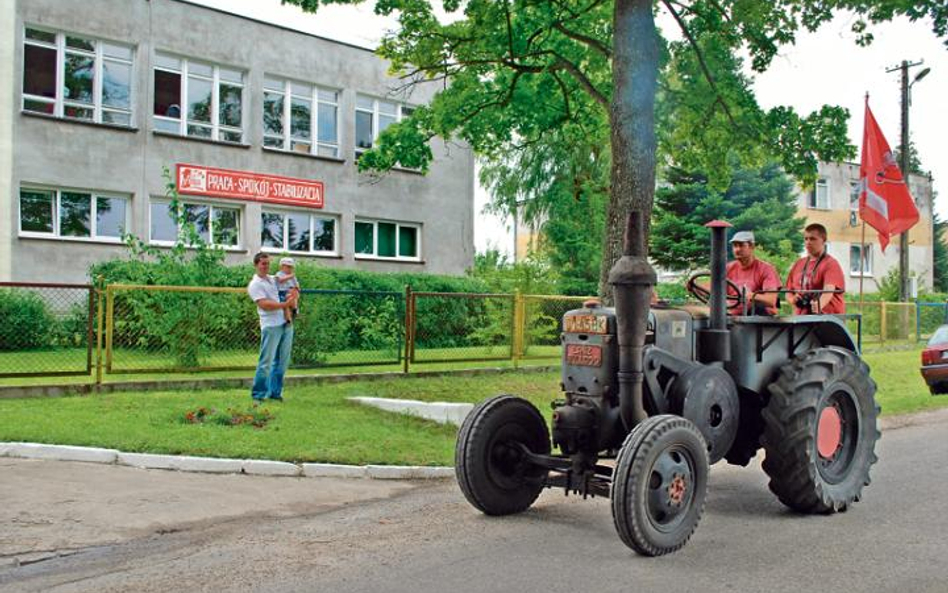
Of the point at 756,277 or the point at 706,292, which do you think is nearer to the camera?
the point at 706,292

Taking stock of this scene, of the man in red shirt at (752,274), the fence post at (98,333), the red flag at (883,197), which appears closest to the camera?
the man in red shirt at (752,274)

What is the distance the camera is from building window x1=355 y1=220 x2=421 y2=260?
2723 cm

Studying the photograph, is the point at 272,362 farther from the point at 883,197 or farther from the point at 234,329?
the point at 883,197

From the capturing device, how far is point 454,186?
29438 millimetres

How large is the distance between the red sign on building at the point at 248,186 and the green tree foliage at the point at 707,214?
42.4 feet

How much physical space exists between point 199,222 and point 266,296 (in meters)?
13.0

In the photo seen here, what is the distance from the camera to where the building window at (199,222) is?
887 inches

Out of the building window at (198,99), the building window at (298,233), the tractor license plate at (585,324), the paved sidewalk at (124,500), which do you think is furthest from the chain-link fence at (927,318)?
the tractor license plate at (585,324)

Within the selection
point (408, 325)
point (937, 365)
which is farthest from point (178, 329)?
point (937, 365)

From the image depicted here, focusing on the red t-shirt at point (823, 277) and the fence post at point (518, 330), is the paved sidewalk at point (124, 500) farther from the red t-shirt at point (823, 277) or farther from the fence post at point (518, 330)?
the fence post at point (518, 330)

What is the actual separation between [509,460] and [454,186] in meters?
23.3

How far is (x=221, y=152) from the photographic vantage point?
2384 centimetres

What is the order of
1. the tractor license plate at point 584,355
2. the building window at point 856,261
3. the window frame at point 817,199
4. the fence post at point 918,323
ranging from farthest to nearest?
the building window at point 856,261, the window frame at point 817,199, the fence post at point 918,323, the tractor license plate at point 584,355

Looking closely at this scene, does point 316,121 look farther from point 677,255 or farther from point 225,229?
point 677,255
